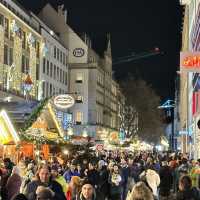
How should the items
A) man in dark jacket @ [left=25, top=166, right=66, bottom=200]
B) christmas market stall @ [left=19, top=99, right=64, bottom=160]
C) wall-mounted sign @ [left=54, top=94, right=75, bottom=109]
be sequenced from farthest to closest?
wall-mounted sign @ [left=54, top=94, right=75, bottom=109]
christmas market stall @ [left=19, top=99, right=64, bottom=160]
man in dark jacket @ [left=25, top=166, right=66, bottom=200]

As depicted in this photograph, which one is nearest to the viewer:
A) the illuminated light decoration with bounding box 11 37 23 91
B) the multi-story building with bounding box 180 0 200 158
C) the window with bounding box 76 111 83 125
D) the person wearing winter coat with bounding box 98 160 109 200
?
the person wearing winter coat with bounding box 98 160 109 200

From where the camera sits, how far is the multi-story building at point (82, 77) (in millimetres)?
82625

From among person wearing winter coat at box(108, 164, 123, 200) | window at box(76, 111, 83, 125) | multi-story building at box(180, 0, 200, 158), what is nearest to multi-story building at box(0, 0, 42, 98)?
multi-story building at box(180, 0, 200, 158)

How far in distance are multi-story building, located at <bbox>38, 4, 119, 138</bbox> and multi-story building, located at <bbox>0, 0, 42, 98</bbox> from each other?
20.1 m

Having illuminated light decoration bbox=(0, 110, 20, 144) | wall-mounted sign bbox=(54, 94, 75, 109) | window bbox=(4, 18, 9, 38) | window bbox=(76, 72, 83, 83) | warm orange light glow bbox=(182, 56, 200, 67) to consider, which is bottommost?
illuminated light decoration bbox=(0, 110, 20, 144)

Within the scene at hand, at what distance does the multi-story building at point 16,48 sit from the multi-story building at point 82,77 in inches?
790

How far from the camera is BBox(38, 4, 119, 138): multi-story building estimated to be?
82.6 metres

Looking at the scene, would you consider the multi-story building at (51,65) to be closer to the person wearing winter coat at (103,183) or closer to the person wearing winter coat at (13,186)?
the person wearing winter coat at (103,183)

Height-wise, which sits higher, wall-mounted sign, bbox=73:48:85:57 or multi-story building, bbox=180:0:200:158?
wall-mounted sign, bbox=73:48:85:57

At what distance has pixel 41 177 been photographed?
9539 millimetres

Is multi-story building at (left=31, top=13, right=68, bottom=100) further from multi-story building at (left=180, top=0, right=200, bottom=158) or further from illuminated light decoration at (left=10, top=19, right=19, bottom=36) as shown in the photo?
multi-story building at (left=180, top=0, right=200, bottom=158)

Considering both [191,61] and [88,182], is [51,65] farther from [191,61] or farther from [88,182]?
[88,182]

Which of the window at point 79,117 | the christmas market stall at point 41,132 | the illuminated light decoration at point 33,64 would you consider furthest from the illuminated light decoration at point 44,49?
the christmas market stall at point 41,132

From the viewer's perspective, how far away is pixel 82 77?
88625 mm
